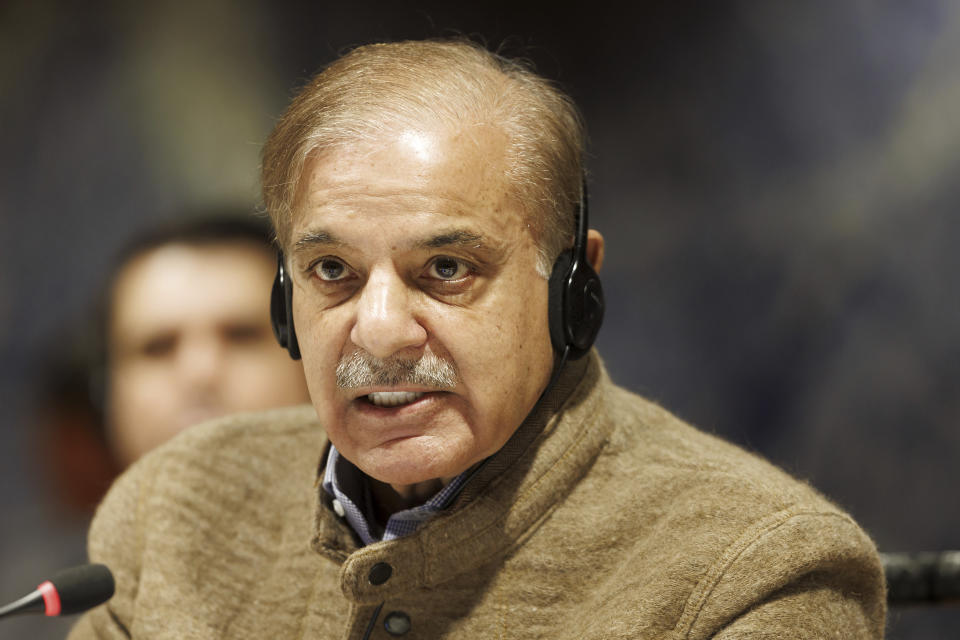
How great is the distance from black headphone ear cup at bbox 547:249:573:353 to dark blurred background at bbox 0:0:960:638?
0.90 metres

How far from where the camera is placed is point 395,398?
1467mm

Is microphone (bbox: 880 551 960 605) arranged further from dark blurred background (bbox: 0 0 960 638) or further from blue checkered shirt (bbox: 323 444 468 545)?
blue checkered shirt (bbox: 323 444 468 545)

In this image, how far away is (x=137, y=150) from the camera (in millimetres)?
2764

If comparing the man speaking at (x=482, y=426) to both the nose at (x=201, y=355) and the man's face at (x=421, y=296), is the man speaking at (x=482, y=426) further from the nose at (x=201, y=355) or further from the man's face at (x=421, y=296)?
the nose at (x=201, y=355)

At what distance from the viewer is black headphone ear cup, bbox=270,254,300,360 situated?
1615 mm

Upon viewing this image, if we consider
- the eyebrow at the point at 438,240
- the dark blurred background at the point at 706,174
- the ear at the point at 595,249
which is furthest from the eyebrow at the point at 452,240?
the dark blurred background at the point at 706,174

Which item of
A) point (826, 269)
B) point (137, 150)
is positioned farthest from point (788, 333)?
point (137, 150)

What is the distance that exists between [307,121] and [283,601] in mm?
797

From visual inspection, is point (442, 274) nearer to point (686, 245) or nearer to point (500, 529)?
point (500, 529)

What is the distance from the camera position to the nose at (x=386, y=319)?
4.60 feet

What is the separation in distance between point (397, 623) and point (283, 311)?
0.53 m

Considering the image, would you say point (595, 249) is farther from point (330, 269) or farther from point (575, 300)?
point (330, 269)

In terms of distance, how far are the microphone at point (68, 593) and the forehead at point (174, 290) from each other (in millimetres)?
1419

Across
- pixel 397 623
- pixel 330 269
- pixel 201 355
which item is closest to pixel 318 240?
pixel 330 269
